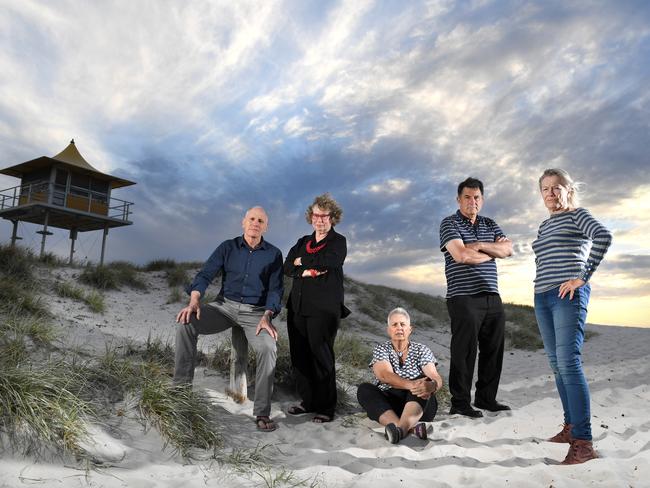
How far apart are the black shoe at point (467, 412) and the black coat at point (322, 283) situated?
1.61 metres

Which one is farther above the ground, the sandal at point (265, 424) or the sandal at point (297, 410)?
the sandal at point (297, 410)

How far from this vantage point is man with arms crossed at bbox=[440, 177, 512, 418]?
5.16m

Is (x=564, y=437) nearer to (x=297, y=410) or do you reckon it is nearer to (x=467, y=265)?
(x=467, y=265)

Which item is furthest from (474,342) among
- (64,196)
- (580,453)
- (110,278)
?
(64,196)

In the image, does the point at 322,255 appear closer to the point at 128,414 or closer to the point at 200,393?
the point at 200,393

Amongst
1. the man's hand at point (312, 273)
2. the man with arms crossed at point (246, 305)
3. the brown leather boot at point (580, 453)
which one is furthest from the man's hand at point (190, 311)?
the brown leather boot at point (580, 453)

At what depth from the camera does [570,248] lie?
397 cm

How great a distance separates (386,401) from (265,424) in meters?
1.13

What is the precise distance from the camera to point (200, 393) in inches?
188

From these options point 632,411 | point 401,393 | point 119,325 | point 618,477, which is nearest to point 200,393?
point 401,393

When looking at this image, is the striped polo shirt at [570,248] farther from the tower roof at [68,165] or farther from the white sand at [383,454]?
the tower roof at [68,165]

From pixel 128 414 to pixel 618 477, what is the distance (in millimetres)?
3728

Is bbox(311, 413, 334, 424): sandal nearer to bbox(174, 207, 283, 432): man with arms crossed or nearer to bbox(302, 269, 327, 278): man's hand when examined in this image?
bbox(174, 207, 283, 432): man with arms crossed

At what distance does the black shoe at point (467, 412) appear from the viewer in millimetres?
5267
